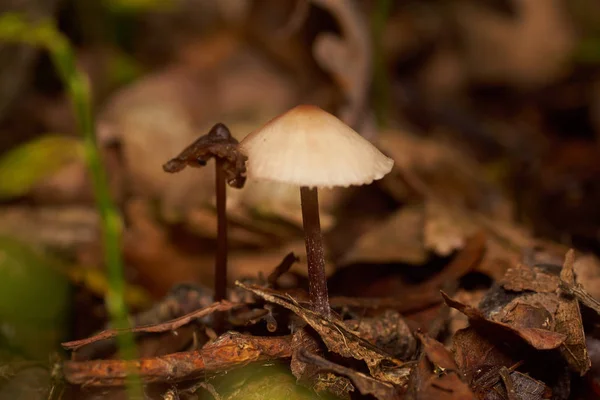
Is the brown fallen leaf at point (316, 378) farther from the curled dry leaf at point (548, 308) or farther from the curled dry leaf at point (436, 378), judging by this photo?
the curled dry leaf at point (548, 308)

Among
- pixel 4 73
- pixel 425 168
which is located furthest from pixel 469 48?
pixel 4 73

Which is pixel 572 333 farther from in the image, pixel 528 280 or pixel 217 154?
pixel 217 154

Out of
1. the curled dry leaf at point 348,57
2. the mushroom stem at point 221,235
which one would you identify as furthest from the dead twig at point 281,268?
the curled dry leaf at point 348,57

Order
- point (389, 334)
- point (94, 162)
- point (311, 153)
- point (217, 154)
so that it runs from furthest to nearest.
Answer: point (94, 162), point (389, 334), point (217, 154), point (311, 153)

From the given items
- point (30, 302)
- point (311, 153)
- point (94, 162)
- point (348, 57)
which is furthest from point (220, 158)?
point (348, 57)

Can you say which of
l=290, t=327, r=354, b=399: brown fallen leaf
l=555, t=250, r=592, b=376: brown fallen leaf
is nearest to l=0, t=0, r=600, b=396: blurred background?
l=555, t=250, r=592, b=376: brown fallen leaf

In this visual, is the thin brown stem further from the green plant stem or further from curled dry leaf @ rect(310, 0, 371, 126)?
curled dry leaf @ rect(310, 0, 371, 126)
